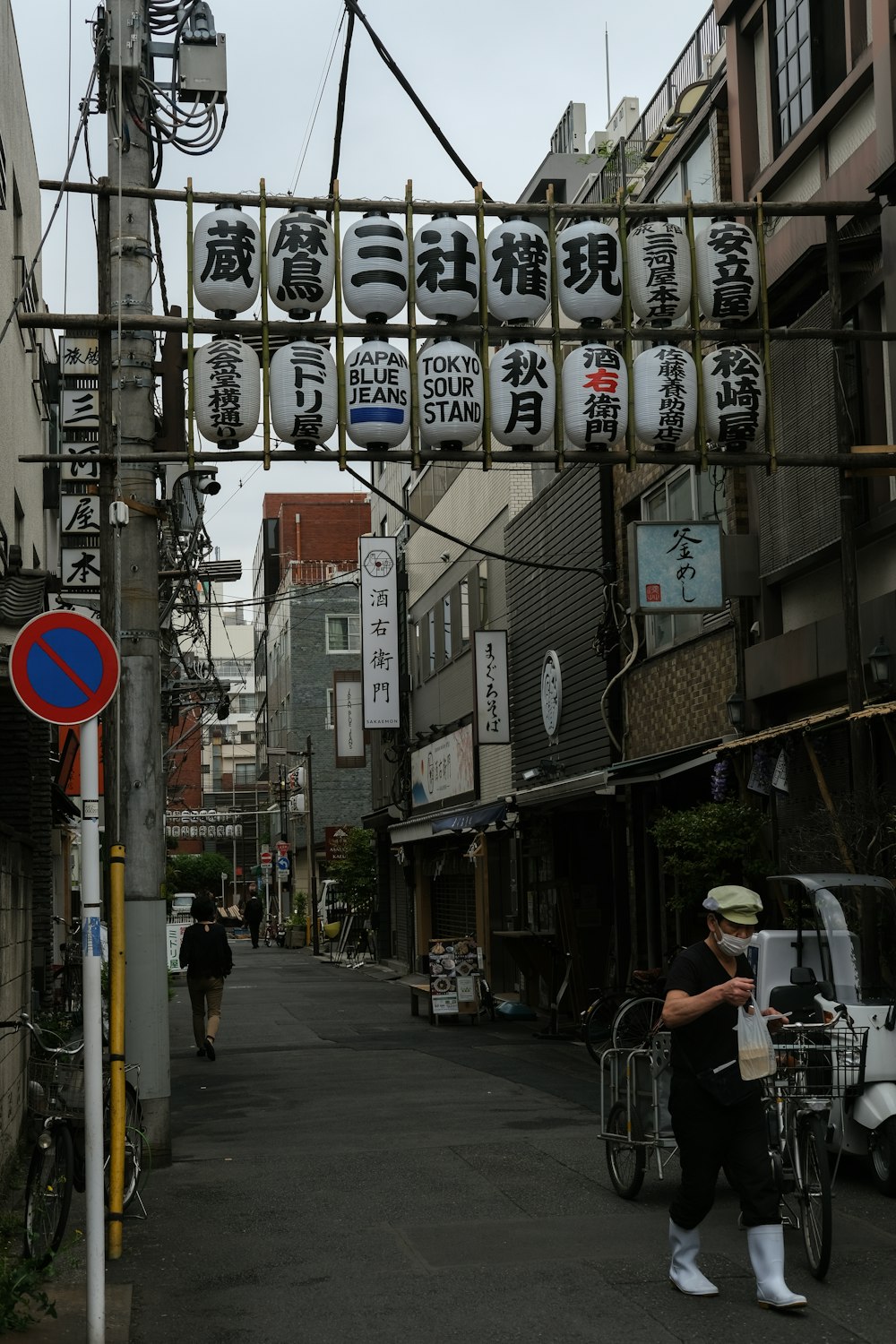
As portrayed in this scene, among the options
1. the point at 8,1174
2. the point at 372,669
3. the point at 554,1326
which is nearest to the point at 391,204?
the point at 8,1174

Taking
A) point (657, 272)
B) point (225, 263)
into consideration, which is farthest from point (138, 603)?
point (657, 272)

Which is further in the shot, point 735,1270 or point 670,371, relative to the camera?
point 670,371

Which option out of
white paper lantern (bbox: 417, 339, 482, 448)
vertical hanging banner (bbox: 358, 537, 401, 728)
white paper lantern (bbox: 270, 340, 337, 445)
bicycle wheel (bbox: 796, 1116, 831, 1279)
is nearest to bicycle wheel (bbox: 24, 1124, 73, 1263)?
bicycle wheel (bbox: 796, 1116, 831, 1279)

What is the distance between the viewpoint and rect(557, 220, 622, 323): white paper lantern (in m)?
13.3

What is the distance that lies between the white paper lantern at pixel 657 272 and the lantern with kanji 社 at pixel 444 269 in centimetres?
145

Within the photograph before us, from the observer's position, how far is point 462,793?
3244 cm

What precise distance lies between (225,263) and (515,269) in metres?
2.43

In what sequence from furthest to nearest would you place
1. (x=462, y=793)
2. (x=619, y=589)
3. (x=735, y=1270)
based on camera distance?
(x=462, y=793) < (x=619, y=589) < (x=735, y=1270)

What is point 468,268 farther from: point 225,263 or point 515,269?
point 225,263

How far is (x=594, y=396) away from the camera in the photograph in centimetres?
1320

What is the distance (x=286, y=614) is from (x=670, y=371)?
62050 mm

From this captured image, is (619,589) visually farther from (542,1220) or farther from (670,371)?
(542,1220)

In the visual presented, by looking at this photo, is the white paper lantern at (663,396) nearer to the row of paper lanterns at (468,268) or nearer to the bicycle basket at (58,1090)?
the row of paper lanterns at (468,268)

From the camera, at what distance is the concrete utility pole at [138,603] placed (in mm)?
11719
